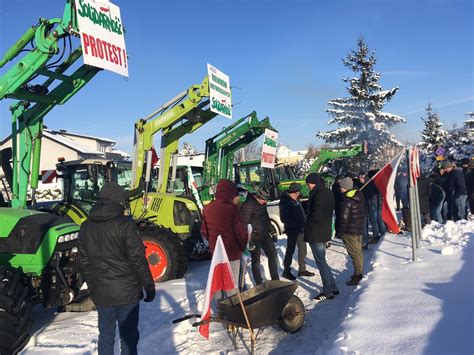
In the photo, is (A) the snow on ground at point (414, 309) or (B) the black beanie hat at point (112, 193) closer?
(A) the snow on ground at point (414, 309)

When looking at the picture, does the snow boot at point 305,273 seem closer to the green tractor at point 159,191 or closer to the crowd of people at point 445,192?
the green tractor at point 159,191

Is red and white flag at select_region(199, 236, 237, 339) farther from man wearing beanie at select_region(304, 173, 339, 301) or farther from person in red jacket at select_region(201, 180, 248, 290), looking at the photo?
man wearing beanie at select_region(304, 173, 339, 301)

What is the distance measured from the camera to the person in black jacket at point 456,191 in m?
10.2

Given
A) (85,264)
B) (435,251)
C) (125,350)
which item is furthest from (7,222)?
(435,251)

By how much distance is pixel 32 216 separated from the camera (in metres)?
5.66

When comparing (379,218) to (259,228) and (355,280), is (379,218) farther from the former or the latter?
(259,228)

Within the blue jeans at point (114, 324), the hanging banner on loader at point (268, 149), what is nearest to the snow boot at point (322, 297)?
the blue jeans at point (114, 324)

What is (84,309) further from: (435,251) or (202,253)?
(435,251)

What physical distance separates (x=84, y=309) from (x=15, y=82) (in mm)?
3754

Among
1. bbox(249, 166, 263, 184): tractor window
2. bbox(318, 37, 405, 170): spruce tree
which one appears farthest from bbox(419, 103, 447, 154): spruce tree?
bbox(249, 166, 263, 184): tractor window

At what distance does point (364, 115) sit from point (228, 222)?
26.8m

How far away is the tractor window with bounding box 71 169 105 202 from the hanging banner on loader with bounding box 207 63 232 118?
3058 mm

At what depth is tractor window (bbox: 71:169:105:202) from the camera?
873cm

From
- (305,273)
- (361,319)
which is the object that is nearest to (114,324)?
(361,319)
